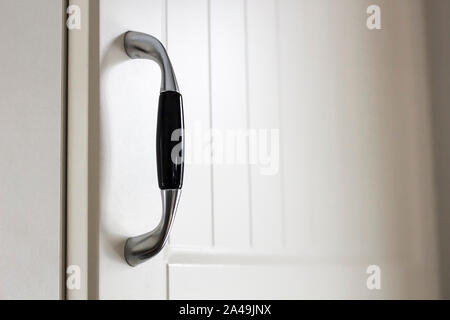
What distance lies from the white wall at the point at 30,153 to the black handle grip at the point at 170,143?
0.26 feet

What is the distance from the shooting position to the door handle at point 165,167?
46cm

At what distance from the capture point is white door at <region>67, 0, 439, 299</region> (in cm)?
47

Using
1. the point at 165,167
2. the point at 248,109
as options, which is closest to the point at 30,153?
the point at 165,167

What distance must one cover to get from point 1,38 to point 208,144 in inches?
9.3

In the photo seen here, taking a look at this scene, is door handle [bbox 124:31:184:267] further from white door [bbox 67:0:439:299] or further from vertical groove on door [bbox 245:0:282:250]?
vertical groove on door [bbox 245:0:282:250]

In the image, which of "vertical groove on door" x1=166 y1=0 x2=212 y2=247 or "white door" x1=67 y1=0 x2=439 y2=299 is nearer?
"white door" x1=67 y1=0 x2=439 y2=299

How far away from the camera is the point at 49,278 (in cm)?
44

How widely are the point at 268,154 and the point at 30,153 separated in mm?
278

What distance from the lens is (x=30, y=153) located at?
439 millimetres

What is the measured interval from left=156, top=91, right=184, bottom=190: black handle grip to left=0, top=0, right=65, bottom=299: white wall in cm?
8

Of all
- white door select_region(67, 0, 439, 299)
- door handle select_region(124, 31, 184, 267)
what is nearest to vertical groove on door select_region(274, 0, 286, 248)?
white door select_region(67, 0, 439, 299)

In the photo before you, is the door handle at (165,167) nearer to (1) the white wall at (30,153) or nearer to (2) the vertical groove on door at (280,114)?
(1) the white wall at (30,153)

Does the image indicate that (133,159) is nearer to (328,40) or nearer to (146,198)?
(146,198)

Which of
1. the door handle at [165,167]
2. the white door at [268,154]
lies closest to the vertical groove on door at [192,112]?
the white door at [268,154]
